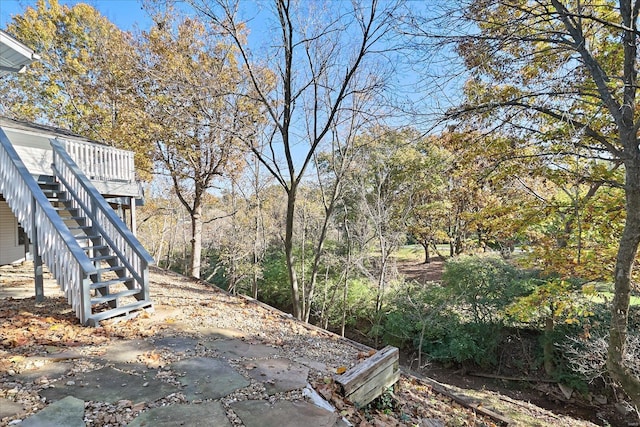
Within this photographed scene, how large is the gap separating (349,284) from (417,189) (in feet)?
19.0

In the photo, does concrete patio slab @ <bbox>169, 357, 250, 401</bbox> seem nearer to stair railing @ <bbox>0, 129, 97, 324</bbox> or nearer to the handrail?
stair railing @ <bbox>0, 129, 97, 324</bbox>

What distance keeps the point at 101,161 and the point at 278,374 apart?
21.8 ft

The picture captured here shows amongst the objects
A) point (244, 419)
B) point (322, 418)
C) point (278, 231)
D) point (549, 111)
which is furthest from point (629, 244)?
point (278, 231)

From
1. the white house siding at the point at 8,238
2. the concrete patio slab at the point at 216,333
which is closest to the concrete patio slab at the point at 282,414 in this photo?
the concrete patio slab at the point at 216,333

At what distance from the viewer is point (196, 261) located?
1179 cm

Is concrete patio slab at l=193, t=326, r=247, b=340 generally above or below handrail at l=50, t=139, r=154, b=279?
Answer: below

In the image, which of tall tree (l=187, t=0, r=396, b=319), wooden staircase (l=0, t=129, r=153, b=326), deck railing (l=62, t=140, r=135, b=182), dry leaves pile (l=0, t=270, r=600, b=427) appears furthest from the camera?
deck railing (l=62, t=140, r=135, b=182)

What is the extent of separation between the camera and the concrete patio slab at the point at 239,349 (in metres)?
3.64

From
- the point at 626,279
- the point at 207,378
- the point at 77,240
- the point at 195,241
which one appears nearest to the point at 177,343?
the point at 207,378

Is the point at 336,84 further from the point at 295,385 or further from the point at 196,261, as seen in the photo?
the point at 196,261

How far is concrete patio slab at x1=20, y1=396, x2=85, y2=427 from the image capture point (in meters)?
2.09

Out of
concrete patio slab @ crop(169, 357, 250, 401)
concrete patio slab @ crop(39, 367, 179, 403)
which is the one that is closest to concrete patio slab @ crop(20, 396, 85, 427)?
concrete patio slab @ crop(39, 367, 179, 403)

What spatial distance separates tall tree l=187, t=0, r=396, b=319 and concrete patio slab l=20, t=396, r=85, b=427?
467 cm

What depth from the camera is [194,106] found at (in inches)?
252
